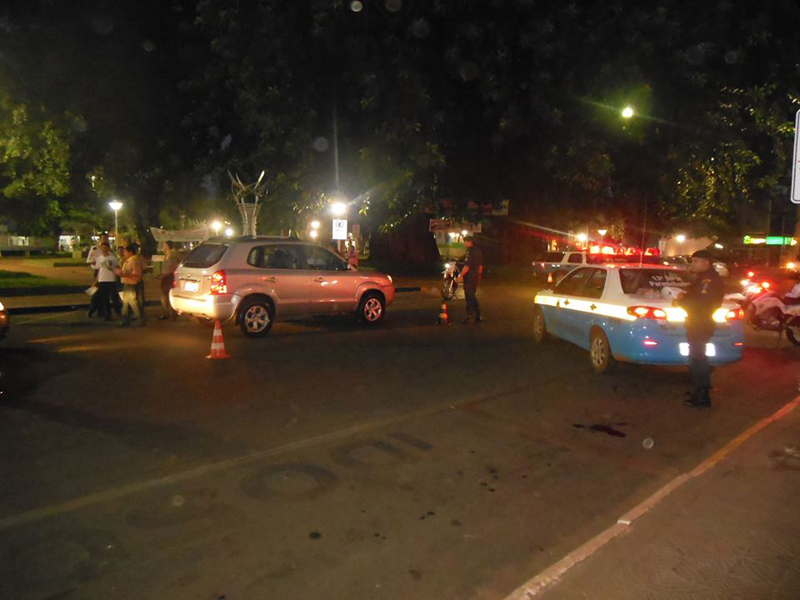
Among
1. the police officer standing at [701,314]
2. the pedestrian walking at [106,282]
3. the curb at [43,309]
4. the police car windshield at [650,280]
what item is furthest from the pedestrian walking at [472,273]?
the curb at [43,309]

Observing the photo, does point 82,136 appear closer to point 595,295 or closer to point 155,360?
point 155,360

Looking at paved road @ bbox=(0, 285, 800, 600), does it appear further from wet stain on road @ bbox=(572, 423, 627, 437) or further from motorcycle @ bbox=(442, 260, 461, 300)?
motorcycle @ bbox=(442, 260, 461, 300)

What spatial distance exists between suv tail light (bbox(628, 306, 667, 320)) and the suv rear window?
696cm

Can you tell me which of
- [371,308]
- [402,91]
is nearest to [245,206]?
[402,91]

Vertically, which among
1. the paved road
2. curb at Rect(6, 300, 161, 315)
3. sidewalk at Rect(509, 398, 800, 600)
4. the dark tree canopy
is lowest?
sidewalk at Rect(509, 398, 800, 600)

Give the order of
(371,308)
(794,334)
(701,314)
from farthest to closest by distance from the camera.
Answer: (371,308)
(794,334)
(701,314)

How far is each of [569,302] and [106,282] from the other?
31.4 ft

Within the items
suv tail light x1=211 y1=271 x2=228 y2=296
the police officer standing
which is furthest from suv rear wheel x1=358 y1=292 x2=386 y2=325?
the police officer standing

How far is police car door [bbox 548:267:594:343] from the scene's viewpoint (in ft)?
33.4

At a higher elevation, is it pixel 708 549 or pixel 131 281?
pixel 131 281

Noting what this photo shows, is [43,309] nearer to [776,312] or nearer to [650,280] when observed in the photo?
[650,280]

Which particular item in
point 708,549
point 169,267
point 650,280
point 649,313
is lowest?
point 708,549

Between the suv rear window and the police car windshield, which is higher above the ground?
the suv rear window

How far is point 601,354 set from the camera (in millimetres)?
9219
